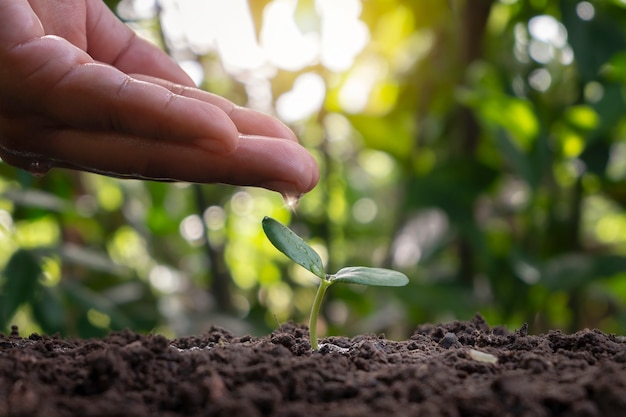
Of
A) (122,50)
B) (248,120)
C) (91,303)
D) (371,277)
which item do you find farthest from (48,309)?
(371,277)

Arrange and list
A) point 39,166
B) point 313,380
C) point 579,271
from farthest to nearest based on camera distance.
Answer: point 579,271, point 39,166, point 313,380

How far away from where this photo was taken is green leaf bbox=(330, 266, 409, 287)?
52 cm

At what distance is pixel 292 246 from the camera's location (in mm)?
537

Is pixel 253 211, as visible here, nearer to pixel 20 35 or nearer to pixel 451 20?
pixel 451 20

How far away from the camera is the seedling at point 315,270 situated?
1.71 ft

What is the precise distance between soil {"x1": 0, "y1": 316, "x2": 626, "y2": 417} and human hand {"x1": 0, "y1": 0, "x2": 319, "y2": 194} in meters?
0.14

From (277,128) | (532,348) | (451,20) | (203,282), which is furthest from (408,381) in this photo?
(203,282)

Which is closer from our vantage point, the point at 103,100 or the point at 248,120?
the point at 103,100

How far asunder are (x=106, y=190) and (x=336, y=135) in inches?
37.2

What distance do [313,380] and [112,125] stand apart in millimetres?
258

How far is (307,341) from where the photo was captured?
608 millimetres

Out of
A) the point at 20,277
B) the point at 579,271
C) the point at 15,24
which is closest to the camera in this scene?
the point at 15,24

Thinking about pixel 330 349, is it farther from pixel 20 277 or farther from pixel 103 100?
pixel 20 277

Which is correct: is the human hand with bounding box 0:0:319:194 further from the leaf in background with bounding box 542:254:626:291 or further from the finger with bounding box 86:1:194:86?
the leaf in background with bounding box 542:254:626:291
